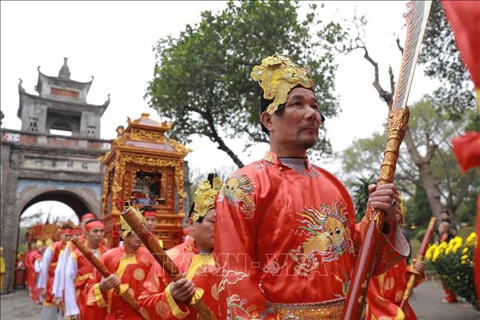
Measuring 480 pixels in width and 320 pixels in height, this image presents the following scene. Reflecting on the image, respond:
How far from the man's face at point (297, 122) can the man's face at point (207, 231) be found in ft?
4.57

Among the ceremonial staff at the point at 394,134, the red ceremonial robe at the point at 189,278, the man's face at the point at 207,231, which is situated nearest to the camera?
the ceremonial staff at the point at 394,134

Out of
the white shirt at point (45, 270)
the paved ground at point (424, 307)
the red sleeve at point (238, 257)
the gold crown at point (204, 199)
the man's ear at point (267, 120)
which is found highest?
the man's ear at point (267, 120)

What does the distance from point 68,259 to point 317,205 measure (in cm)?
598

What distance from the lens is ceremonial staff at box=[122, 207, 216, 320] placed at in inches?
83.6

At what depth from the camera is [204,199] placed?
341cm

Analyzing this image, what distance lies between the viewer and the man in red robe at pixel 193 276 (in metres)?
2.70

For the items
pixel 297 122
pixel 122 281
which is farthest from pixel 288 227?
pixel 122 281

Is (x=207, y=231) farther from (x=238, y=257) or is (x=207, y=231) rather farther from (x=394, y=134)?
(x=394, y=134)

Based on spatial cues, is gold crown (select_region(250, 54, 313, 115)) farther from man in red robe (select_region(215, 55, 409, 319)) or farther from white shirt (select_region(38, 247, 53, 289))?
white shirt (select_region(38, 247, 53, 289))

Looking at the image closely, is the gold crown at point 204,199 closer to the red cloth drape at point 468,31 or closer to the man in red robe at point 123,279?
the man in red robe at point 123,279

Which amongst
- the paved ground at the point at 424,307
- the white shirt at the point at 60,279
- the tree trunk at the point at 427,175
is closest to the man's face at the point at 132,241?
the white shirt at the point at 60,279

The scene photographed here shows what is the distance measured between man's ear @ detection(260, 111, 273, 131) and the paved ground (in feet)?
19.4

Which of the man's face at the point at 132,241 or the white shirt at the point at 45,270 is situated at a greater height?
the man's face at the point at 132,241

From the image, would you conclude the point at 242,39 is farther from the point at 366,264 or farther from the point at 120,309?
the point at 366,264
